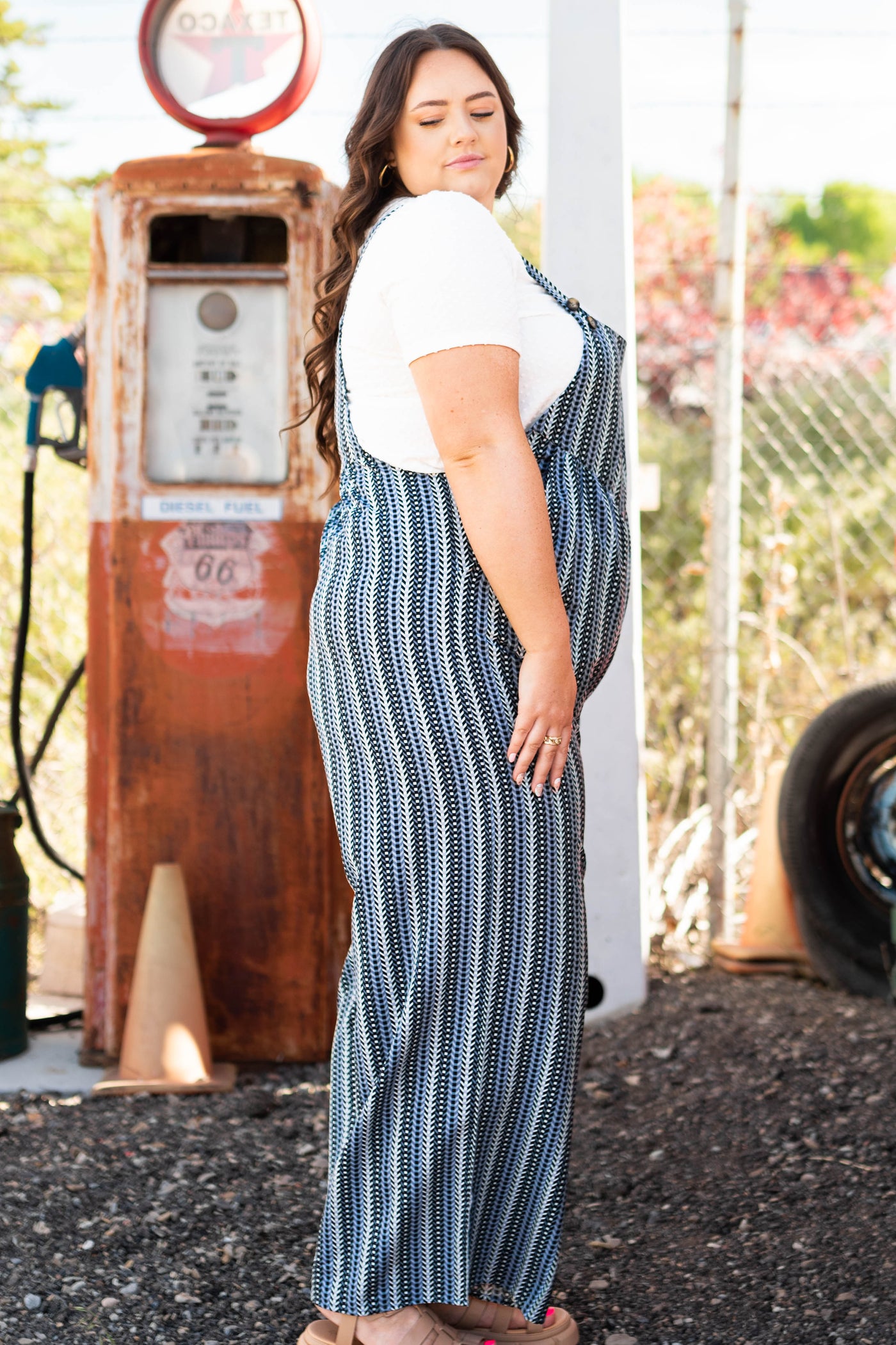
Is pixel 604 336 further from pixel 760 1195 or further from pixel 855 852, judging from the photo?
pixel 855 852

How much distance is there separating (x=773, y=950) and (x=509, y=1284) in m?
2.11

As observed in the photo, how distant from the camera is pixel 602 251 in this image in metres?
3.40

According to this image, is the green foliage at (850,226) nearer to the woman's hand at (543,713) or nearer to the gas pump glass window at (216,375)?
the gas pump glass window at (216,375)

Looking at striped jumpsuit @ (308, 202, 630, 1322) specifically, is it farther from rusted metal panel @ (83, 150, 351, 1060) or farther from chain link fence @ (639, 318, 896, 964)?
chain link fence @ (639, 318, 896, 964)

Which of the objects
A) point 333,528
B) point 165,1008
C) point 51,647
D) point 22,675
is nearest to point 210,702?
point 22,675

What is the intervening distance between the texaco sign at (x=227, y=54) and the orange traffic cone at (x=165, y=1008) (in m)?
1.76

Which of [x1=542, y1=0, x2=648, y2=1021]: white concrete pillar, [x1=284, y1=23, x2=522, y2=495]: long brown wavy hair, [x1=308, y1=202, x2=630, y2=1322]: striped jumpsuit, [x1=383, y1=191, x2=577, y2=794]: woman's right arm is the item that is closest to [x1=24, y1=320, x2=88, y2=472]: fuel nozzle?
[x1=542, y1=0, x2=648, y2=1021]: white concrete pillar

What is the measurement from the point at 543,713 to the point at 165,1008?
167 cm

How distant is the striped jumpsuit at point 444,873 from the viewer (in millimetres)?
1812

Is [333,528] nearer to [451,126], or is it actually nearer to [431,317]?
[431,317]

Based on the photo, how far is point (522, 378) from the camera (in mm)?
1824

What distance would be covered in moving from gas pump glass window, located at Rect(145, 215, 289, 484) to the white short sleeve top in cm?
126

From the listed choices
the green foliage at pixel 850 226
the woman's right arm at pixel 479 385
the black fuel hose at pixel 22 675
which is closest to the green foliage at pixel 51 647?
the black fuel hose at pixel 22 675

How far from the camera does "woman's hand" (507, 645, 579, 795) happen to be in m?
1.77
